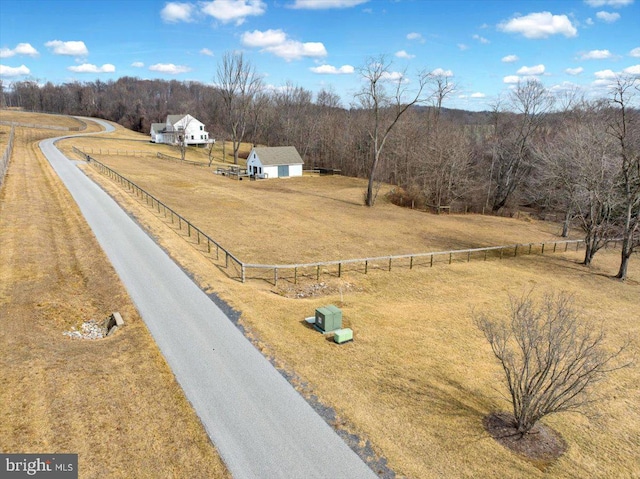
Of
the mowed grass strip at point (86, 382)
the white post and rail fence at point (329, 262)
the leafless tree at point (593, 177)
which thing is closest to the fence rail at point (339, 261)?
the white post and rail fence at point (329, 262)

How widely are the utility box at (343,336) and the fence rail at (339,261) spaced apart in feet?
19.7

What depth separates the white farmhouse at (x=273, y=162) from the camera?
62.1m

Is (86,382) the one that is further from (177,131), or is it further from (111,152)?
(177,131)

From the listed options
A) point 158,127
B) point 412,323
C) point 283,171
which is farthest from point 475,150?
point 158,127

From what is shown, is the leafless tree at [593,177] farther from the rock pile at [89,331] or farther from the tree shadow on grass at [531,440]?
the rock pile at [89,331]

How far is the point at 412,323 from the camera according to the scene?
16.4m

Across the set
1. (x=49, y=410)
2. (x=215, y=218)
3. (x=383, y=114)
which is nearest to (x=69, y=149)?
(x=215, y=218)

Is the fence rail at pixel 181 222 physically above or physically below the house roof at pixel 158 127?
below

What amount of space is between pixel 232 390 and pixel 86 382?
155 inches

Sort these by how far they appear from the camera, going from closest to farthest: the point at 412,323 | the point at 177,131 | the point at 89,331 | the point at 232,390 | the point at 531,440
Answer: the point at 531,440 → the point at 232,390 → the point at 89,331 → the point at 412,323 → the point at 177,131

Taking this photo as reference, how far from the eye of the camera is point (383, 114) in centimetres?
7450

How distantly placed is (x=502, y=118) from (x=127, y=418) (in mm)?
61659

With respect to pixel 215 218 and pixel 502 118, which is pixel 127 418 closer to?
pixel 215 218

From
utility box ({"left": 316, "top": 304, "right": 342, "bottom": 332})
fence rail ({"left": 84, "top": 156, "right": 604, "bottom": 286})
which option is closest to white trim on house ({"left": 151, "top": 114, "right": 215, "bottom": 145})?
fence rail ({"left": 84, "top": 156, "right": 604, "bottom": 286})
